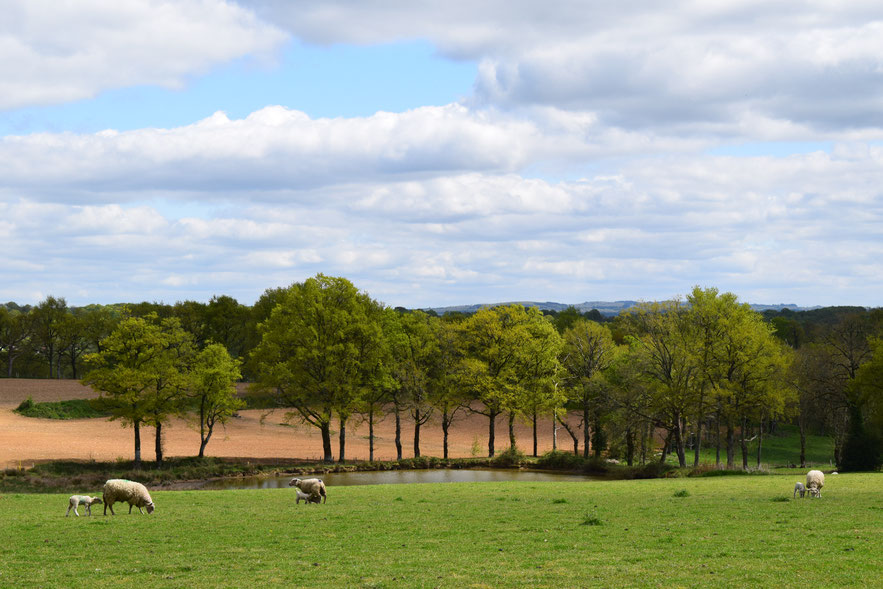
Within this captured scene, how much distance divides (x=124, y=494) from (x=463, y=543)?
14065mm

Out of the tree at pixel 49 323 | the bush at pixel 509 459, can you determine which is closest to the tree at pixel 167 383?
the bush at pixel 509 459

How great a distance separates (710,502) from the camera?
95.1ft

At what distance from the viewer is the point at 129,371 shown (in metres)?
55.8

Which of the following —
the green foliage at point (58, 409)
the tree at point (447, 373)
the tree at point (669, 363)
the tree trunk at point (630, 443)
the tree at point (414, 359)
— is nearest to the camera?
the tree at point (669, 363)

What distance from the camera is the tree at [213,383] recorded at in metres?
60.0

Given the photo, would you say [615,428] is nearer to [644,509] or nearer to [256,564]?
[644,509]

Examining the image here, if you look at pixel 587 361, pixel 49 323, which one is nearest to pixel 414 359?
pixel 587 361

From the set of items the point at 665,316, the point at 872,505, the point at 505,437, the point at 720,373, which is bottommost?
the point at 505,437

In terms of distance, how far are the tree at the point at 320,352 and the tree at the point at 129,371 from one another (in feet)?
29.2

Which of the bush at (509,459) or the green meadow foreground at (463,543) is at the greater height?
the green meadow foreground at (463,543)

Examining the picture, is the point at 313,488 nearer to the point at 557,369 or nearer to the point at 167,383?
the point at 167,383

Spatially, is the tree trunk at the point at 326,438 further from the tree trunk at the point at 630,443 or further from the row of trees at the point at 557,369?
the tree trunk at the point at 630,443

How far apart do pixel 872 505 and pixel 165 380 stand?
155ft

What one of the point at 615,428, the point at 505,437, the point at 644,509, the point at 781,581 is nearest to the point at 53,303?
the point at 505,437
